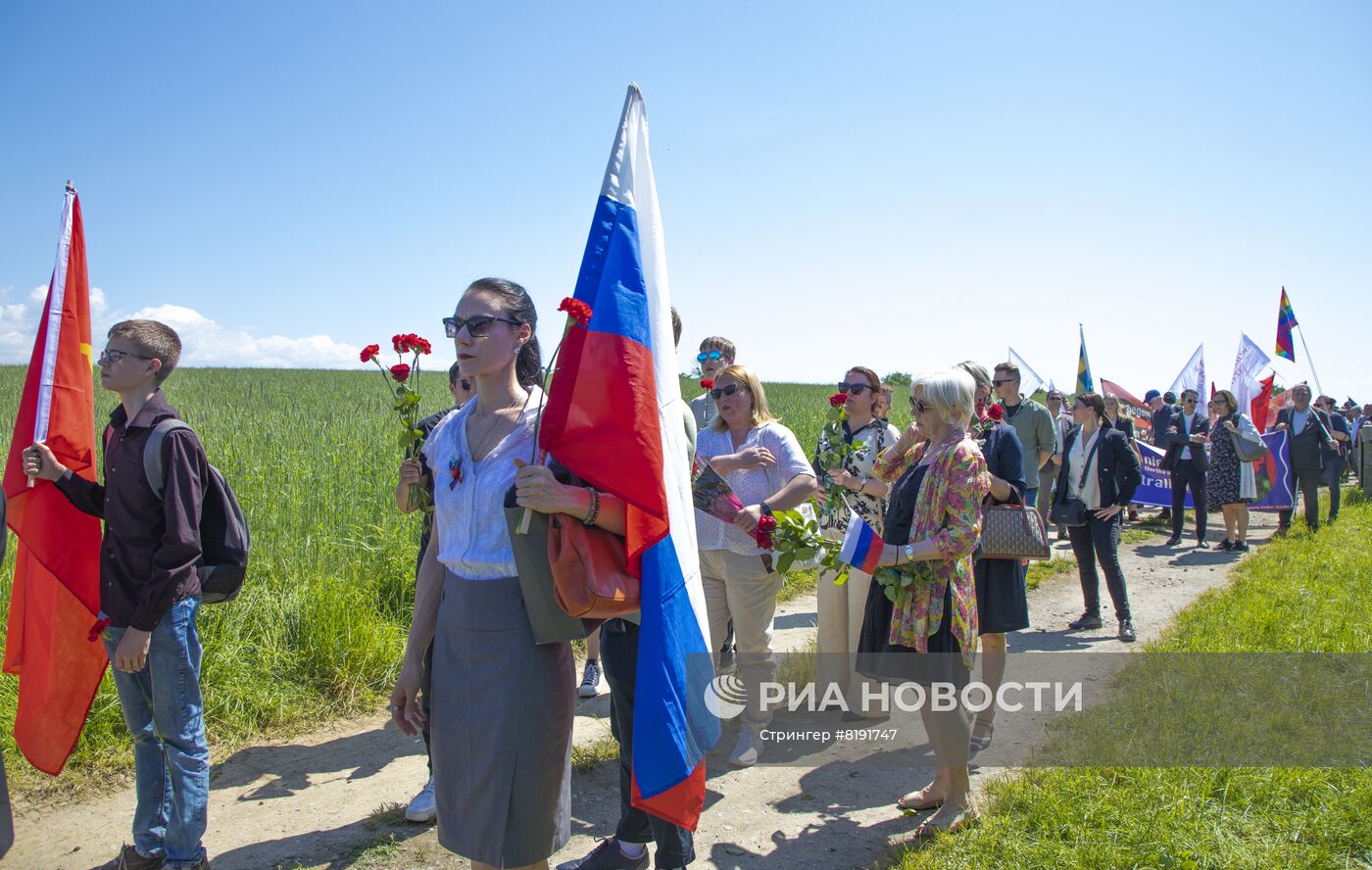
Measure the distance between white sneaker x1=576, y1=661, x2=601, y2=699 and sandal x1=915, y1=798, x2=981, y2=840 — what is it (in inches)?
91.7

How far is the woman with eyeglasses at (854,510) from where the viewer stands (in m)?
5.01

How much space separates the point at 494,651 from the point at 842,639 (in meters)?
3.25

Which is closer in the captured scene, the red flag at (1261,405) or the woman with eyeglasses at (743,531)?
the woman with eyeglasses at (743,531)

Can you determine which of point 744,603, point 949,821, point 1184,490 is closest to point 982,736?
point 949,821

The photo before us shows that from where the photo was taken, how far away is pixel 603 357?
239cm

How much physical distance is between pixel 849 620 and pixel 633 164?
3.50 meters

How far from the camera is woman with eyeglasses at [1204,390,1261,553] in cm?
1071

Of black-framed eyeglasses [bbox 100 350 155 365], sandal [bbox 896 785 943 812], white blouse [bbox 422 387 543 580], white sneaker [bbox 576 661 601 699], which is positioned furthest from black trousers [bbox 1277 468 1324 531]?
black-framed eyeglasses [bbox 100 350 155 365]

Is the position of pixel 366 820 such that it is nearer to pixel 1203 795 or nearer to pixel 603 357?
pixel 603 357

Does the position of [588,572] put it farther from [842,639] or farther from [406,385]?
[842,639]

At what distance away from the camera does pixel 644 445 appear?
2.36 meters

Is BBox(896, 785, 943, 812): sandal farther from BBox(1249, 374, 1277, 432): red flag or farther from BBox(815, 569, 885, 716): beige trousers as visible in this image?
BBox(1249, 374, 1277, 432): red flag

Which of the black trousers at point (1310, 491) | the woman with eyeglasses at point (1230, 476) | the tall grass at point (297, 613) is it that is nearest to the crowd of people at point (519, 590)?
the tall grass at point (297, 613)

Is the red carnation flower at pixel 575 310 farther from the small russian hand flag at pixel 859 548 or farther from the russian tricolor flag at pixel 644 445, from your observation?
the small russian hand flag at pixel 859 548
